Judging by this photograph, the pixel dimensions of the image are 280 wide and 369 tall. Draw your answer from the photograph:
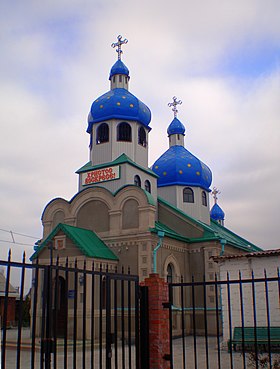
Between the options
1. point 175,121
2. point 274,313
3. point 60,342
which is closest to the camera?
point 274,313

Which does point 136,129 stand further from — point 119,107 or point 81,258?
point 81,258

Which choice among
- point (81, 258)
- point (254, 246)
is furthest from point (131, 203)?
point (254, 246)

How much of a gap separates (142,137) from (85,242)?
6.80m

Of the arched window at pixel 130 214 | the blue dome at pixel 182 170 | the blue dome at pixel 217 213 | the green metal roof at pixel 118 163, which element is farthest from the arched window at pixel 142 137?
the blue dome at pixel 217 213

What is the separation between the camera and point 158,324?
20.3 feet

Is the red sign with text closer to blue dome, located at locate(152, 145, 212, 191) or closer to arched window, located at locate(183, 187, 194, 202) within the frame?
blue dome, located at locate(152, 145, 212, 191)

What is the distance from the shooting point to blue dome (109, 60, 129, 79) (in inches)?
885

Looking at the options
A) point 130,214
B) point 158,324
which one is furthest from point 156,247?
point 158,324

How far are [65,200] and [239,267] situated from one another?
9065mm

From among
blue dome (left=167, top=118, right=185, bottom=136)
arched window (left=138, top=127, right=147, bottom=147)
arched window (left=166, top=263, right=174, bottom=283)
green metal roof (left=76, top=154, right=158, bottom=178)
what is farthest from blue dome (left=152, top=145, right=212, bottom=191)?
arched window (left=166, top=263, right=174, bottom=283)

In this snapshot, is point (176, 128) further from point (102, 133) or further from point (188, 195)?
point (102, 133)

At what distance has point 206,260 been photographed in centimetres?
1962

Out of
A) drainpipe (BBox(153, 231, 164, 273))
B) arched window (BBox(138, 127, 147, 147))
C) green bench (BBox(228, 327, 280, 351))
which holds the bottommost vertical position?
green bench (BBox(228, 327, 280, 351))

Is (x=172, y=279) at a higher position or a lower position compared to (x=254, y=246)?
lower
